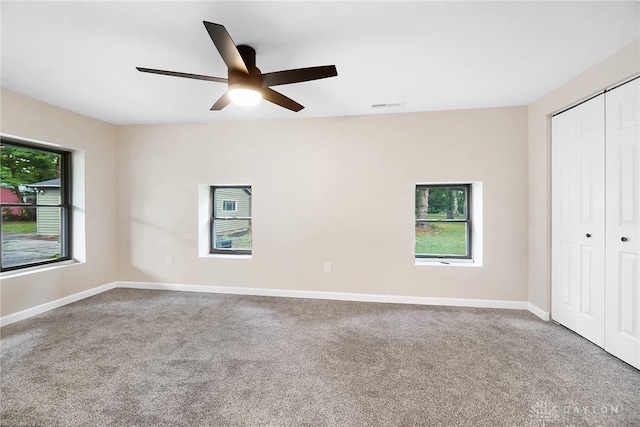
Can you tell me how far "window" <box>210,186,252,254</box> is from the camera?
4148 mm

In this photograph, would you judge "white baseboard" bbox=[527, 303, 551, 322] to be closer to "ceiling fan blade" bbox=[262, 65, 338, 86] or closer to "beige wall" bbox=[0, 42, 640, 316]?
"beige wall" bbox=[0, 42, 640, 316]

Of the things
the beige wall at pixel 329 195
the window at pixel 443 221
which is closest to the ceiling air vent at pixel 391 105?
the beige wall at pixel 329 195

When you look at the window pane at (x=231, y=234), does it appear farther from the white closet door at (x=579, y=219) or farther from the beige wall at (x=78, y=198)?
the white closet door at (x=579, y=219)

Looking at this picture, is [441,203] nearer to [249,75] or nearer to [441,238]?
[441,238]

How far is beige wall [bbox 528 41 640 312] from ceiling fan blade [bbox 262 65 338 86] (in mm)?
2392

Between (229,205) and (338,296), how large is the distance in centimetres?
217

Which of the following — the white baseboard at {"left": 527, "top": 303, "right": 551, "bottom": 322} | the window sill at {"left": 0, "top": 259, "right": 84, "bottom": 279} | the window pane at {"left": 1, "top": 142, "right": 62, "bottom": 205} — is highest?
the window pane at {"left": 1, "top": 142, "right": 62, "bottom": 205}

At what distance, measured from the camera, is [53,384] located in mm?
1842

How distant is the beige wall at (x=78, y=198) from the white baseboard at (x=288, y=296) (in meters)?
0.07

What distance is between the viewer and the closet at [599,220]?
2.05 meters

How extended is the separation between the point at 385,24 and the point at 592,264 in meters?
2.72

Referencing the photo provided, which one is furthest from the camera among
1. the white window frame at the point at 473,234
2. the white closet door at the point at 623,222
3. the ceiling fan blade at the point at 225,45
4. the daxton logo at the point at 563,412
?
the white window frame at the point at 473,234

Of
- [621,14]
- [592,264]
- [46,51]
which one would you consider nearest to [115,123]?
[46,51]

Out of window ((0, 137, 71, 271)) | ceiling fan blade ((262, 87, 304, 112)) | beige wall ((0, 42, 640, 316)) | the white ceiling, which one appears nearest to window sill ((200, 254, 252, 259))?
beige wall ((0, 42, 640, 316))
